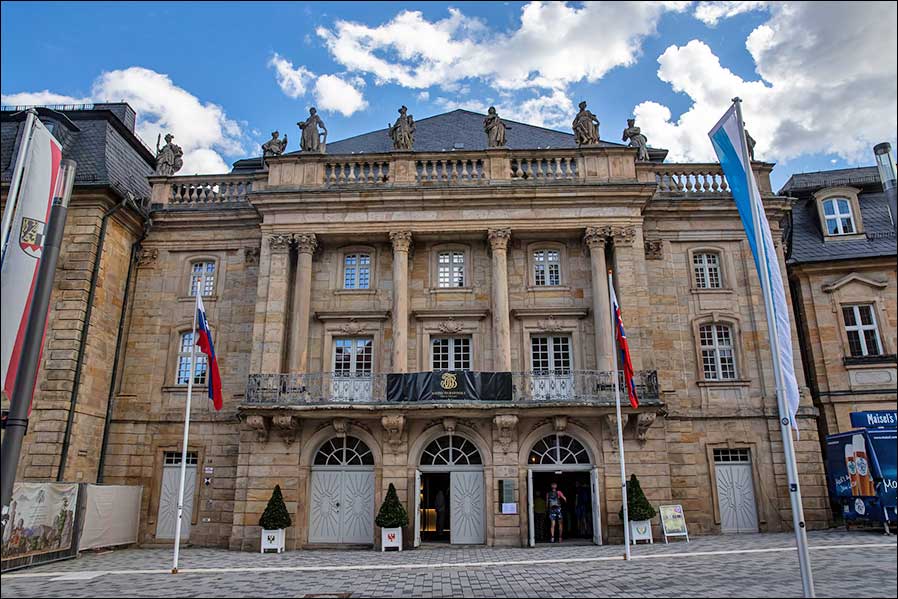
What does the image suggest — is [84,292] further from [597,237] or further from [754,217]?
[754,217]

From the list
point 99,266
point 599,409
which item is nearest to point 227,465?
point 99,266

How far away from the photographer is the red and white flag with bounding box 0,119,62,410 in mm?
8930

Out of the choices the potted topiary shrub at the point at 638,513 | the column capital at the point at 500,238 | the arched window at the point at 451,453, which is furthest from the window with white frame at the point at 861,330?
the arched window at the point at 451,453

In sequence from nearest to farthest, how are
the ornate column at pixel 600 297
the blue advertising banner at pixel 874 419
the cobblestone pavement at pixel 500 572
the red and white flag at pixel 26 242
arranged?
the red and white flag at pixel 26 242 → the cobblestone pavement at pixel 500 572 → the ornate column at pixel 600 297 → the blue advertising banner at pixel 874 419

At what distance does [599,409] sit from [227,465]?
11971mm

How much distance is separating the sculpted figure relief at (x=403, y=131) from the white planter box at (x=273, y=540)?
42.8ft

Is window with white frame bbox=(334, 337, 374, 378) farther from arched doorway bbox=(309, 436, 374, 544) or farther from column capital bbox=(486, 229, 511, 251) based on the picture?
column capital bbox=(486, 229, 511, 251)

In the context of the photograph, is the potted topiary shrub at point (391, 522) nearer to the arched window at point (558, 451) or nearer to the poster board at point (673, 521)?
the arched window at point (558, 451)

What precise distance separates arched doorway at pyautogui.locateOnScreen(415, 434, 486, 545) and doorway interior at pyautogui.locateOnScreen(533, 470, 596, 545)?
2.04m

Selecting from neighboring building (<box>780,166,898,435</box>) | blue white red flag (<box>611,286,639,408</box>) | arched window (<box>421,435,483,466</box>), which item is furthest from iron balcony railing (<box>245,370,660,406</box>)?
neighboring building (<box>780,166,898,435</box>)

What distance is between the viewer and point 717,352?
2166 cm

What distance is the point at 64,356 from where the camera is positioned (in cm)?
1961

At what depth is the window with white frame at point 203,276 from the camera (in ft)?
75.9

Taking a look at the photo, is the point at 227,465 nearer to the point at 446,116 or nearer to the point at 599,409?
the point at 599,409
